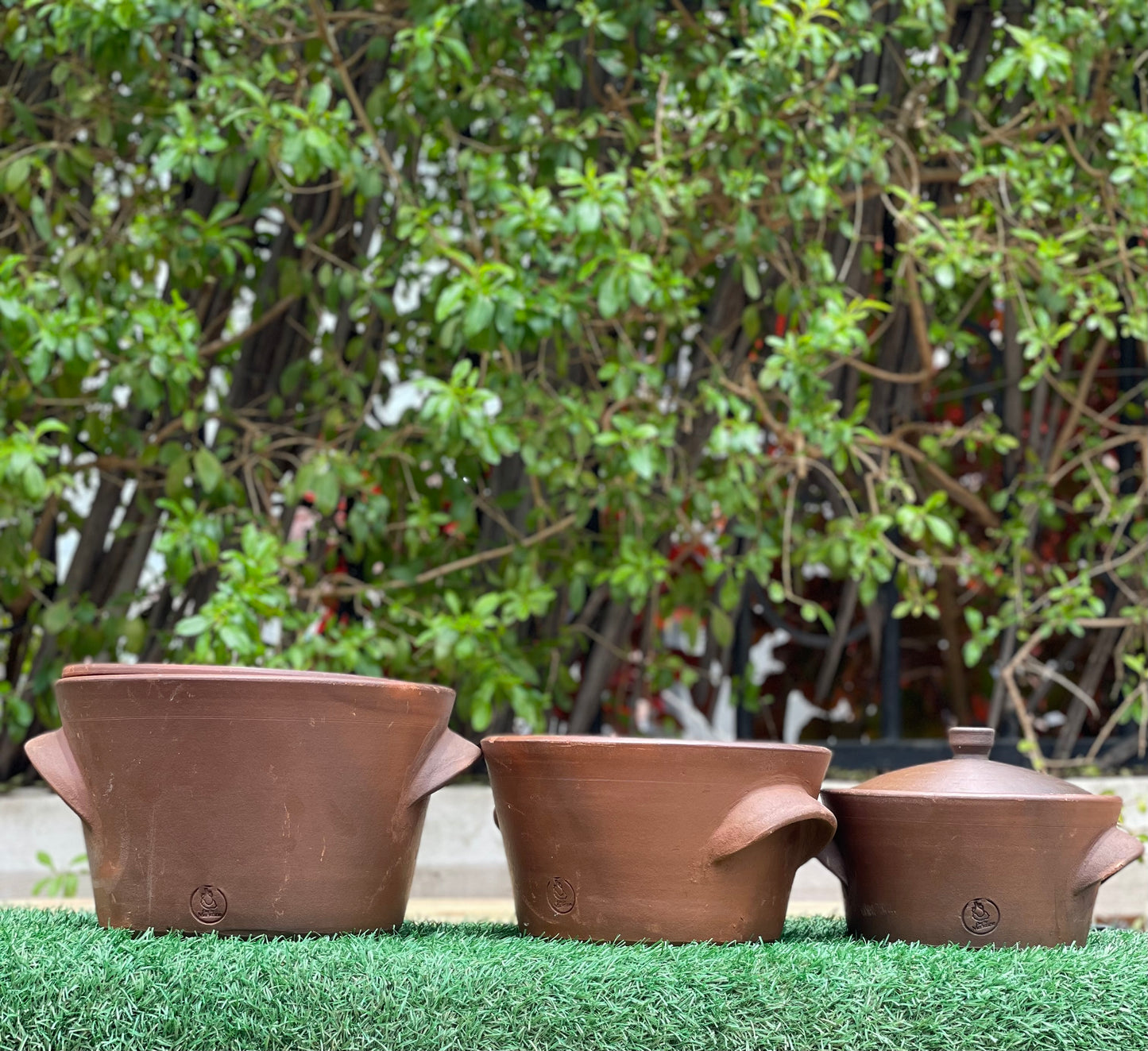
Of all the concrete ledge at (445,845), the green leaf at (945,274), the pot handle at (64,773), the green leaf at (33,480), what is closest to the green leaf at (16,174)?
the green leaf at (33,480)

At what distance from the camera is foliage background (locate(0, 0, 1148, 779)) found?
5.41 ft

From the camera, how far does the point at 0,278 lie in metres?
1.58

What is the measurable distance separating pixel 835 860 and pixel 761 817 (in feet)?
0.52

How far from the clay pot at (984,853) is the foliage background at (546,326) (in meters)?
0.91

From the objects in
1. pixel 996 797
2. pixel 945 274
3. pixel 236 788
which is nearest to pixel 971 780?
pixel 996 797

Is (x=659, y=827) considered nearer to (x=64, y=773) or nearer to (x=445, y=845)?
(x=64, y=773)

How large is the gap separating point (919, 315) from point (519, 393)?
71 centimetres

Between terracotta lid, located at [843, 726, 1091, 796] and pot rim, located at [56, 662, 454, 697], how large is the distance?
309 mm

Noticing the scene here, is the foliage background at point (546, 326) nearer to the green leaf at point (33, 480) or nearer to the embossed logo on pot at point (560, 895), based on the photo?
the green leaf at point (33, 480)

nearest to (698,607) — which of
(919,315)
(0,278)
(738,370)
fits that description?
(738,370)

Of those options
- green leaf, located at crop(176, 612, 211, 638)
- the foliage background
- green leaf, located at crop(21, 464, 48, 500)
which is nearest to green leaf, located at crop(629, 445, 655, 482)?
the foliage background

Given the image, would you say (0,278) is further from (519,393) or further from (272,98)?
(519,393)

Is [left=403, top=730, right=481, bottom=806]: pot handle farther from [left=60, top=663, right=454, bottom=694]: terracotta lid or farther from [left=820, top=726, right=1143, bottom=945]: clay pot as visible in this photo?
[left=820, top=726, right=1143, bottom=945]: clay pot

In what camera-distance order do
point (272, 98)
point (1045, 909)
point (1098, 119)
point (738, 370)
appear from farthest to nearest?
point (738, 370) → point (1098, 119) → point (272, 98) → point (1045, 909)
